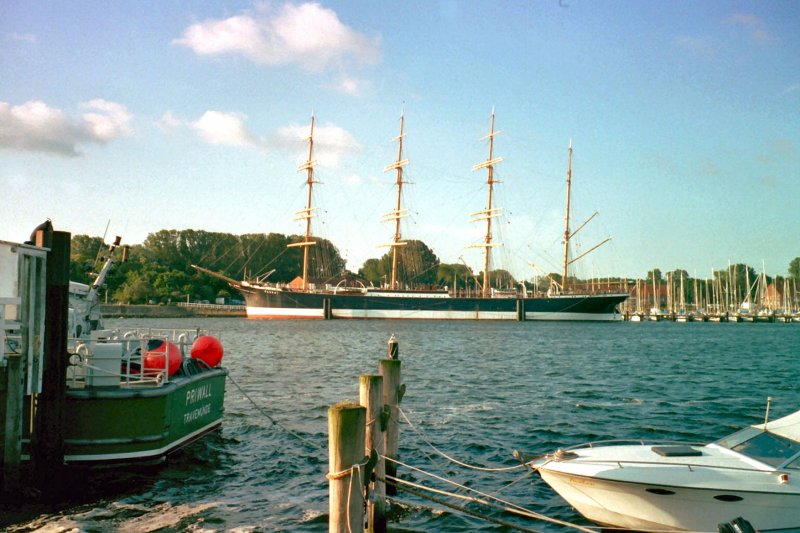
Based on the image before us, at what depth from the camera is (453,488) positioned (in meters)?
12.3

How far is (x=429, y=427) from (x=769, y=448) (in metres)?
9.30

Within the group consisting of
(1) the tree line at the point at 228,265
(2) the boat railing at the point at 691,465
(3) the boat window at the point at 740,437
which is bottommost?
(2) the boat railing at the point at 691,465

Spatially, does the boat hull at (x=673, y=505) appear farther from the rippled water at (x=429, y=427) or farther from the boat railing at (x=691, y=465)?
the rippled water at (x=429, y=427)

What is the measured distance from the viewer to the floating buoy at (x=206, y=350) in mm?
15805

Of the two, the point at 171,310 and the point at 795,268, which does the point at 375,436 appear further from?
the point at 795,268

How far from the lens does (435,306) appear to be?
352ft

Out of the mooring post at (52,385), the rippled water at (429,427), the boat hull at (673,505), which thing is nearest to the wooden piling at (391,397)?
the rippled water at (429,427)

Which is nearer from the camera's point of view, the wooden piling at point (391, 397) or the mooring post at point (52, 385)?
the wooden piling at point (391, 397)

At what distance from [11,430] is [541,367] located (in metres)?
27.7

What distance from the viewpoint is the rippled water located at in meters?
10.6

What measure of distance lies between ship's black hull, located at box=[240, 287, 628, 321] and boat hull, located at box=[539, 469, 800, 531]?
96813 millimetres

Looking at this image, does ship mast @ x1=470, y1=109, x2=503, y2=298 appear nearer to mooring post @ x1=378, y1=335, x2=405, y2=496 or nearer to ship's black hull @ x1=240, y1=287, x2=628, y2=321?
ship's black hull @ x1=240, y1=287, x2=628, y2=321

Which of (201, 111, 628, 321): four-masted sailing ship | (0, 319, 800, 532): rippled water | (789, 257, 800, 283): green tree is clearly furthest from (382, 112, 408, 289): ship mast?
(789, 257, 800, 283): green tree

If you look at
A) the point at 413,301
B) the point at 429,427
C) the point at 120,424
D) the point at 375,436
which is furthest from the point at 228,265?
the point at 375,436
